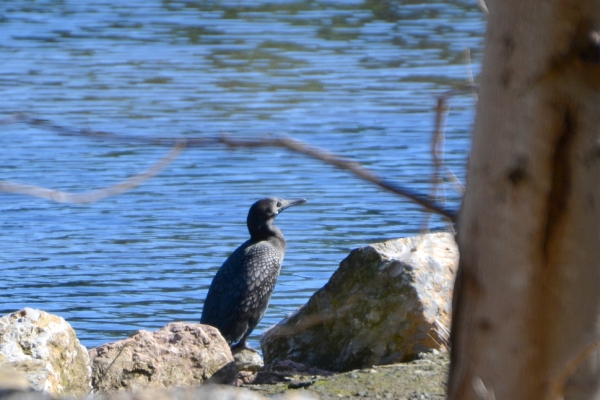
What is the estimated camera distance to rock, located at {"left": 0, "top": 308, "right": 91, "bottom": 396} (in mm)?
5312

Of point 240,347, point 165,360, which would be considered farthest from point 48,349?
point 240,347

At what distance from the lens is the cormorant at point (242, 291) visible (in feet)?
25.5

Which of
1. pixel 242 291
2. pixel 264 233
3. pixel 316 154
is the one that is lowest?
pixel 242 291

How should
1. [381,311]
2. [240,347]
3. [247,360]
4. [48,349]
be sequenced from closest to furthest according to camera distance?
[48,349]
[381,311]
[247,360]
[240,347]

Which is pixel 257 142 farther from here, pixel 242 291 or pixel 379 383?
pixel 242 291

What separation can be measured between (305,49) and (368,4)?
232 inches

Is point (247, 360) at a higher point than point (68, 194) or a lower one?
lower

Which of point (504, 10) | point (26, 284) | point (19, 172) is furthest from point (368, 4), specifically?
point (504, 10)

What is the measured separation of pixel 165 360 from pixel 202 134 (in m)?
8.14

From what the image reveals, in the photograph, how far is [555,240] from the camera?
1991mm

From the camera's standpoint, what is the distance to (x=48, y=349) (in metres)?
5.49

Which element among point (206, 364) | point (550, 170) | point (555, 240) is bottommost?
point (206, 364)

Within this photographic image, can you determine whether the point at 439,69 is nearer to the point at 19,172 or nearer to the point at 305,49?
the point at 305,49

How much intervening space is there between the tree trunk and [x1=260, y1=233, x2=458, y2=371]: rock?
4138 millimetres
